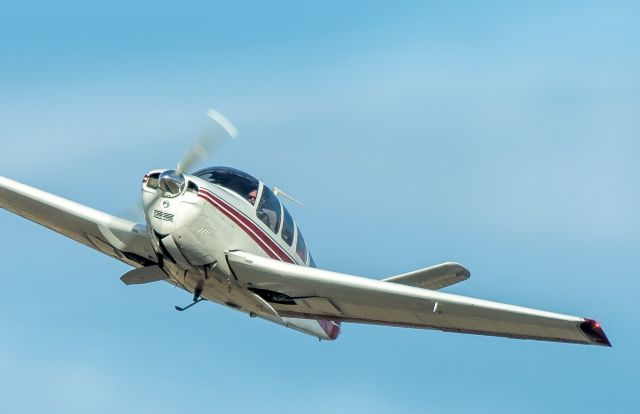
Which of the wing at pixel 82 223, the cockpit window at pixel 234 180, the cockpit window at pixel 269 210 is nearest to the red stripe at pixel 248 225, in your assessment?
the cockpit window at pixel 269 210

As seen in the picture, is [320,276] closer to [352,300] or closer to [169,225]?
[352,300]

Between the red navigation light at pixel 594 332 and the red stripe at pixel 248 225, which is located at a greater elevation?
the red navigation light at pixel 594 332

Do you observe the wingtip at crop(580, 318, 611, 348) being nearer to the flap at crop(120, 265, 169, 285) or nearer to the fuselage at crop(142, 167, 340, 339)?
the fuselage at crop(142, 167, 340, 339)

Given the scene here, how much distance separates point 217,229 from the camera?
2438cm

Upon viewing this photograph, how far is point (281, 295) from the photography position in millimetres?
25641

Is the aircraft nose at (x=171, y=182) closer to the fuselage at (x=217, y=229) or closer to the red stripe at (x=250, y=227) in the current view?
the fuselage at (x=217, y=229)

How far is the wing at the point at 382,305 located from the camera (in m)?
23.4

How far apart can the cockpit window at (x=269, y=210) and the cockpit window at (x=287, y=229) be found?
0.26m

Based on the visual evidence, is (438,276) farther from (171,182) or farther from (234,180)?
(171,182)

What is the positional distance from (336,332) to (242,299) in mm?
4186

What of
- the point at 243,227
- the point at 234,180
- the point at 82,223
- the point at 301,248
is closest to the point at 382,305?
the point at 301,248

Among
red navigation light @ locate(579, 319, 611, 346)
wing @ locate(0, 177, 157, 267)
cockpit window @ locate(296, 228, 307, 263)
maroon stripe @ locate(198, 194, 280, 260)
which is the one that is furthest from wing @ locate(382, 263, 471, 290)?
wing @ locate(0, 177, 157, 267)

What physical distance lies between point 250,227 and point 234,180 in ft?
3.41

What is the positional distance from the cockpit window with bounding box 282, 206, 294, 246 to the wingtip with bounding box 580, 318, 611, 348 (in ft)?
22.2
